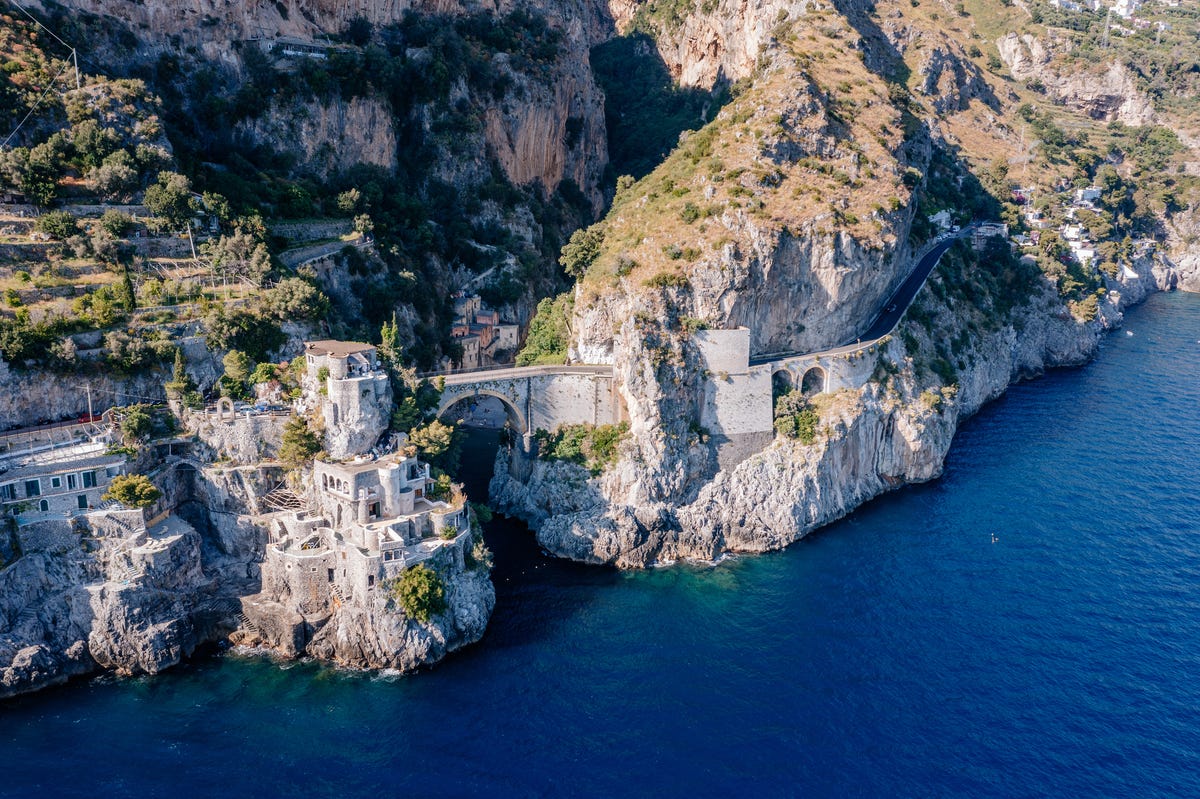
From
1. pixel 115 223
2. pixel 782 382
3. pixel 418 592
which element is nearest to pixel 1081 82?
pixel 782 382

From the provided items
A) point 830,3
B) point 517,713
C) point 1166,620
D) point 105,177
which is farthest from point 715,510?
point 830,3

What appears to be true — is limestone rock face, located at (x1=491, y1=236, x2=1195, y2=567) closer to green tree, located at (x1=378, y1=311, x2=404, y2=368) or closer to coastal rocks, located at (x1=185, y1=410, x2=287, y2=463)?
green tree, located at (x1=378, y1=311, x2=404, y2=368)

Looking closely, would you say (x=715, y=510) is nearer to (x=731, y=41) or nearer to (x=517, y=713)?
(x=517, y=713)

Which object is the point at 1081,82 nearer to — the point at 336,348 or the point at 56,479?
the point at 336,348

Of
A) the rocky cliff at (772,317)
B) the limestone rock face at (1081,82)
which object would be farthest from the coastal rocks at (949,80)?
the rocky cliff at (772,317)

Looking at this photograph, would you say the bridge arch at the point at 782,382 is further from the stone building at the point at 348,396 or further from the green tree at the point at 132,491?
the green tree at the point at 132,491
